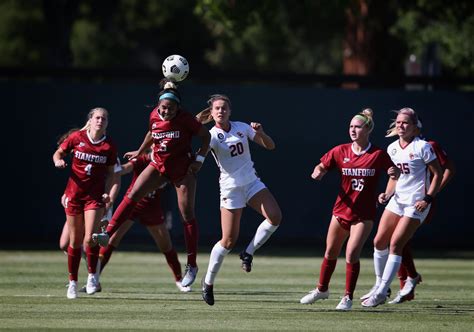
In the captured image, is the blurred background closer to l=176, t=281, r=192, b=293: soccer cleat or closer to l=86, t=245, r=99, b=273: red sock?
l=176, t=281, r=192, b=293: soccer cleat

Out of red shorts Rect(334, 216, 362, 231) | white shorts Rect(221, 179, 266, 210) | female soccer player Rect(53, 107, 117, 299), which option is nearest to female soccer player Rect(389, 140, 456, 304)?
red shorts Rect(334, 216, 362, 231)

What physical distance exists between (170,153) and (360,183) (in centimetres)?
220

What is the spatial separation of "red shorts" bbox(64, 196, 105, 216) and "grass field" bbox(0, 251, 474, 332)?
1024 millimetres

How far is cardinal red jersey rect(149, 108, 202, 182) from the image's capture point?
1262 cm

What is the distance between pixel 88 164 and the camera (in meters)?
13.3

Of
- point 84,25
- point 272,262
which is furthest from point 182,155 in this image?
point 84,25

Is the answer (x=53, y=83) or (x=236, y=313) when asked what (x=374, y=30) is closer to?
(x=53, y=83)

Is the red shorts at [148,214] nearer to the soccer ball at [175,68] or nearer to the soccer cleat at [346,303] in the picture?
the soccer ball at [175,68]

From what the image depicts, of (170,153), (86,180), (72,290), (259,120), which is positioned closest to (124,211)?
(86,180)

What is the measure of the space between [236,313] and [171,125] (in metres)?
2.29

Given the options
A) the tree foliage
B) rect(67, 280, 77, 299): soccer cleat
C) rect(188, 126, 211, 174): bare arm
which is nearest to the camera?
rect(188, 126, 211, 174): bare arm

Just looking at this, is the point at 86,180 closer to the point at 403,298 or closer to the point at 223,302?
the point at 223,302

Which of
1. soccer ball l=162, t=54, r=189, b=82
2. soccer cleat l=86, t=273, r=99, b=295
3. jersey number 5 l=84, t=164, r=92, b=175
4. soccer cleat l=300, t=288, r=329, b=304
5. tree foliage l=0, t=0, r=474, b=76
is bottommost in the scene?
tree foliage l=0, t=0, r=474, b=76

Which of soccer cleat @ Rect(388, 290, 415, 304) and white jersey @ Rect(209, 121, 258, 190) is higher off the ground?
white jersey @ Rect(209, 121, 258, 190)
